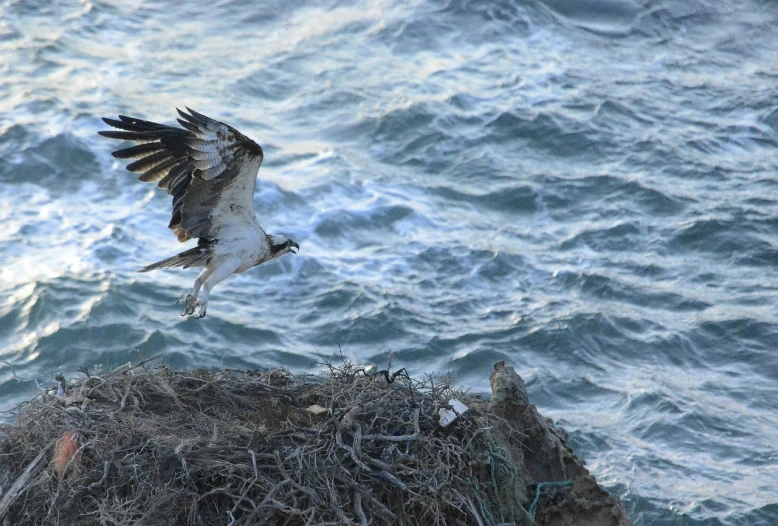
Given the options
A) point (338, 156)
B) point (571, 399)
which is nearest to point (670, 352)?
point (571, 399)

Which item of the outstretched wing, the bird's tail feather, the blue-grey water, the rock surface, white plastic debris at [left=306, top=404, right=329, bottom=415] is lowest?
the blue-grey water

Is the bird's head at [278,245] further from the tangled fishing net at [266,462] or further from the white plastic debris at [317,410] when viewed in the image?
the white plastic debris at [317,410]

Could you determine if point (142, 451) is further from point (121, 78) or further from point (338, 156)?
point (121, 78)

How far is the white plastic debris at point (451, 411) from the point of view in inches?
269

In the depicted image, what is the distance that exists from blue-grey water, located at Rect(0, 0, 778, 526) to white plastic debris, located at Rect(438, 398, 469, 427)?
3.59 metres

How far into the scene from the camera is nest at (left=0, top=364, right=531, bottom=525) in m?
6.27

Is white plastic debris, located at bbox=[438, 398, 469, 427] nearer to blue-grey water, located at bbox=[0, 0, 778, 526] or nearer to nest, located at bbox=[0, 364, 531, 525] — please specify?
nest, located at bbox=[0, 364, 531, 525]

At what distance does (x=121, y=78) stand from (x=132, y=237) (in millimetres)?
4596

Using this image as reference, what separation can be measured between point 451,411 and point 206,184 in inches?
109

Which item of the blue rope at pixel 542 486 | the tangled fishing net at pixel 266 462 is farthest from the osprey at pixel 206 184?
the blue rope at pixel 542 486

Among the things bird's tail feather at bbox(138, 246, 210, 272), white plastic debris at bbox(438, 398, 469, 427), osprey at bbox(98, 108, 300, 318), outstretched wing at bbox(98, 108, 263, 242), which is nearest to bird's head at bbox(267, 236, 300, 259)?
osprey at bbox(98, 108, 300, 318)

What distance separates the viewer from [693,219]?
615 inches

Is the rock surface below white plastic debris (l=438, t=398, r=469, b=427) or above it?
below

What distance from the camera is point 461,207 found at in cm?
1572
